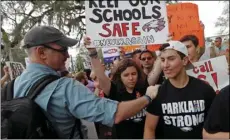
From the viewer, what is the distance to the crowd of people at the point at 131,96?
183 cm

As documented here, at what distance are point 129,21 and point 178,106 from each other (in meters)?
1.29

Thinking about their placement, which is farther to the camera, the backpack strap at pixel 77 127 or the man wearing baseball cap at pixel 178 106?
the man wearing baseball cap at pixel 178 106

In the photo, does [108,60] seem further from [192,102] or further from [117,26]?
[192,102]

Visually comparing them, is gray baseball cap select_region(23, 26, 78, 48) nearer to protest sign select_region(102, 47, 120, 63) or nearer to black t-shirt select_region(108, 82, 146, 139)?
black t-shirt select_region(108, 82, 146, 139)

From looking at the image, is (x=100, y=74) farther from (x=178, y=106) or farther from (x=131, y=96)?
(x=178, y=106)

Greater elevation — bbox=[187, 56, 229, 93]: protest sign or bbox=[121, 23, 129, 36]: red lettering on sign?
bbox=[121, 23, 129, 36]: red lettering on sign

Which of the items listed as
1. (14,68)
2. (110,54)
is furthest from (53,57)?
(110,54)

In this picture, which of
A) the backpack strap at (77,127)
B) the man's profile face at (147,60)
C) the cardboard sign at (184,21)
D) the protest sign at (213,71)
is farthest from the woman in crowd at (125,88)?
the cardboard sign at (184,21)

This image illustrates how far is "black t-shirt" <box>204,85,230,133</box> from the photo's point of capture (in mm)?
1897

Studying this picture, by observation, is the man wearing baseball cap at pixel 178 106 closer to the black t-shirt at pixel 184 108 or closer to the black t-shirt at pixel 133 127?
the black t-shirt at pixel 184 108

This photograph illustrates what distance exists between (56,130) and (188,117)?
97 cm

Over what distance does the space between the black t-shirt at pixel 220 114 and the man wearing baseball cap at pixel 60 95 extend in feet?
1.12

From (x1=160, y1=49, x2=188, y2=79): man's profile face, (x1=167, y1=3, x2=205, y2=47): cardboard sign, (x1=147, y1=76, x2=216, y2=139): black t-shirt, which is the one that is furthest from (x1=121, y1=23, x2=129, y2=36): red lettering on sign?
(x1=167, y1=3, x2=205, y2=47): cardboard sign

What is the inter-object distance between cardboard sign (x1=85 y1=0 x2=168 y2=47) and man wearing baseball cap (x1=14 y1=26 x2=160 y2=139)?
1.38 metres
